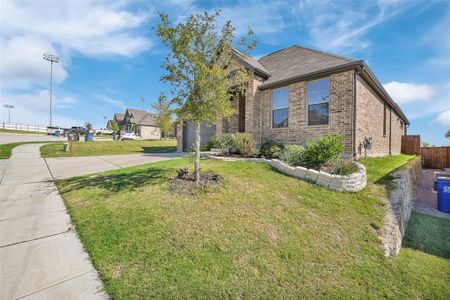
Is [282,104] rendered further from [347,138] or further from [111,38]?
[111,38]

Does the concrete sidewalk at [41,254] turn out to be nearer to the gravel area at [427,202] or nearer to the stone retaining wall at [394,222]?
the stone retaining wall at [394,222]

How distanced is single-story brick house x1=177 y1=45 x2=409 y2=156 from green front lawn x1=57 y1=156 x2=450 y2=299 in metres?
4.72

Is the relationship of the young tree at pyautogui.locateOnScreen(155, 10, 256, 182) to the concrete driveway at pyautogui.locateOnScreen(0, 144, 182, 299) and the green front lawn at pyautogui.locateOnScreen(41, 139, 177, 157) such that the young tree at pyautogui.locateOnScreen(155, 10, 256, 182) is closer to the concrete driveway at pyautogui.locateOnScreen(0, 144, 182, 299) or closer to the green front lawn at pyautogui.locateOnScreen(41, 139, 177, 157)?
the concrete driveway at pyautogui.locateOnScreen(0, 144, 182, 299)

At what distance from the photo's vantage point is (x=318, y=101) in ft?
32.3

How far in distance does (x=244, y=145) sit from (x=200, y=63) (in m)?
5.06

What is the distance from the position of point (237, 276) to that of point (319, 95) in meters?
9.46

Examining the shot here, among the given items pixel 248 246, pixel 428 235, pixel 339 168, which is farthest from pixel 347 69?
pixel 248 246

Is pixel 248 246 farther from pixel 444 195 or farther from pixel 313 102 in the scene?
pixel 313 102

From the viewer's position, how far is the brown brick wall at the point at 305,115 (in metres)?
8.84

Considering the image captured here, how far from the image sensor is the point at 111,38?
28.5 feet

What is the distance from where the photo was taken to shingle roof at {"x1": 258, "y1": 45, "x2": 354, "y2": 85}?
9.86 m

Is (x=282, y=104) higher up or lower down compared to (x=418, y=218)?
higher up

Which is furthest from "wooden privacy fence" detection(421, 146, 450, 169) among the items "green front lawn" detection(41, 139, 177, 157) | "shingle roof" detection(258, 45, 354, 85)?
"green front lawn" detection(41, 139, 177, 157)

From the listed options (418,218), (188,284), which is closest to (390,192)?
(418,218)
